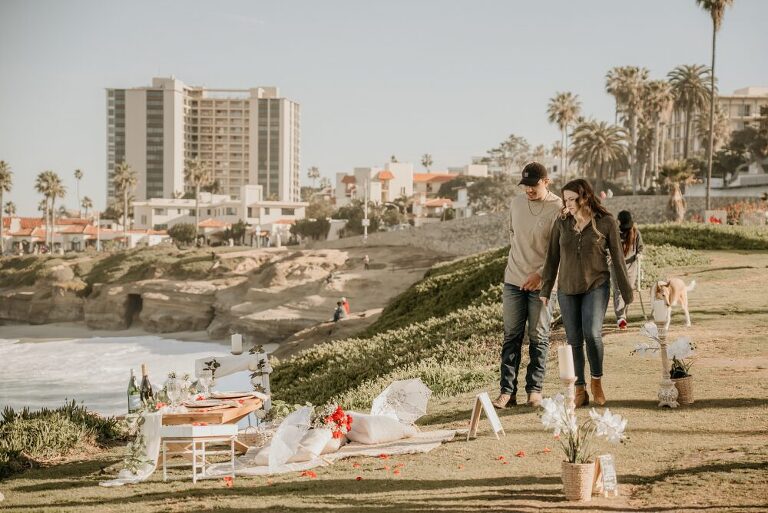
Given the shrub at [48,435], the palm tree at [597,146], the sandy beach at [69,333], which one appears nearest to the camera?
the shrub at [48,435]

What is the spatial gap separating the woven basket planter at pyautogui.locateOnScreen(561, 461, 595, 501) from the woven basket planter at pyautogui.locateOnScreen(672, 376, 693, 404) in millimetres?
3104

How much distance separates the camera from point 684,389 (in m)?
9.04

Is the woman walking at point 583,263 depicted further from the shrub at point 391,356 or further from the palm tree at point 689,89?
the palm tree at point 689,89

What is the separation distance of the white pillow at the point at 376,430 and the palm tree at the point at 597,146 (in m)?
78.8

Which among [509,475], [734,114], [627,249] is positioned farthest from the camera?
[734,114]

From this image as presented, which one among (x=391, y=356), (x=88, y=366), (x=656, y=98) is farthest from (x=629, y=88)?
(x=391, y=356)

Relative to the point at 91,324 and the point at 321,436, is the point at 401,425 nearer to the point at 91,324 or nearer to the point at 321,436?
the point at 321,436

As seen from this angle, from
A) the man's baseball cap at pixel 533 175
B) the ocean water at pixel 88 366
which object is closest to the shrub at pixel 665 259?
the ocean water at pixel 88 366

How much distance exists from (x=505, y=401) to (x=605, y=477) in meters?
3.18

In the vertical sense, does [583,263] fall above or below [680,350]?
above

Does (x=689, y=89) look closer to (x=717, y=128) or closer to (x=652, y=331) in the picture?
(x=717, y=128)

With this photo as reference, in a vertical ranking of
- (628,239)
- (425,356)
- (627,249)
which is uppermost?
(628,239)

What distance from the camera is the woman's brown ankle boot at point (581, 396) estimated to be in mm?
8930

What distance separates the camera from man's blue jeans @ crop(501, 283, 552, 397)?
9.09 m
